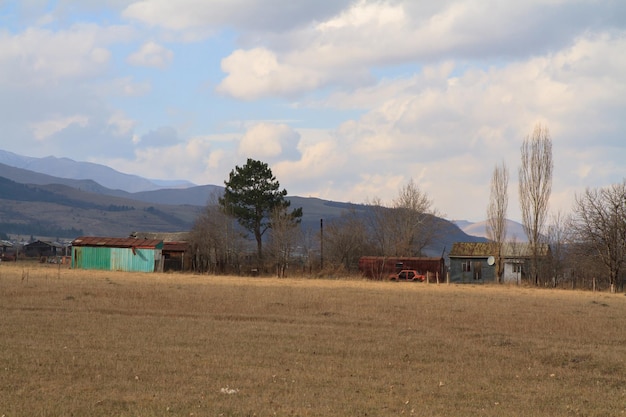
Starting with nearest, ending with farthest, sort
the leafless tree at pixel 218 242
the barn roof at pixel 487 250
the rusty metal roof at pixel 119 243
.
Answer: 1. the rusty metal roof at pixel 119 243
2. the barn roof at pixel 487 250
3. the leafless tree at pixel 218 242

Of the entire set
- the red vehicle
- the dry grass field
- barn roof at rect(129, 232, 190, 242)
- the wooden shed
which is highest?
barn roof at rect(129, 232, 190, 242)

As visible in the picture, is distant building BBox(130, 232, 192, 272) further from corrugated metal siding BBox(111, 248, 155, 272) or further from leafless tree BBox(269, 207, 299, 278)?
leafless tree BBox(269, 207, 299, 278)

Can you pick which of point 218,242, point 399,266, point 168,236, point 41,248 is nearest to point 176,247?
point 218,242

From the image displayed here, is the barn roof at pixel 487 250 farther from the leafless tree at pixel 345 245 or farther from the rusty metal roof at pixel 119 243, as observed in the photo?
the rusty metal roof at pixel 119 243

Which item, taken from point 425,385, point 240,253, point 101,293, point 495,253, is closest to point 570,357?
point 425,385

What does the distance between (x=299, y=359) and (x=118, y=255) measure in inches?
2381

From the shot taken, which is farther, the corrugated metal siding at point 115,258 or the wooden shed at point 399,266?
the corrugated metal siding at point 115,258

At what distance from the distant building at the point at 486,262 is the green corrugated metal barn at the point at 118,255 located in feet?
107

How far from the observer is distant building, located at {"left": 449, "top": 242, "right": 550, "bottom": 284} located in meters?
78.1

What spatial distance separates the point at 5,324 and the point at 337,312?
12.5 meters

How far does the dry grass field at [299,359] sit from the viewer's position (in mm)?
12820

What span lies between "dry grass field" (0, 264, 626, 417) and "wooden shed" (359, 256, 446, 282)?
124 feet

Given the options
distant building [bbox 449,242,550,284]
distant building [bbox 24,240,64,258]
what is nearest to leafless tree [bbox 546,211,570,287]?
distant building [bbox 449,242,550,284]

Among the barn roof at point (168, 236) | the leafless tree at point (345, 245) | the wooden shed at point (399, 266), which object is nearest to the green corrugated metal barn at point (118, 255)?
the barn roof at point (168, 236)
